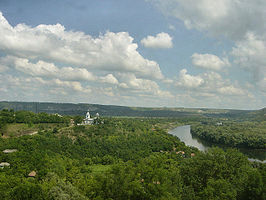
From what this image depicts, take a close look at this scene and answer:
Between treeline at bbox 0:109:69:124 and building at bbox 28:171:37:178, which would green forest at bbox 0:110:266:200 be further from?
building at bbox 28:171:37:178

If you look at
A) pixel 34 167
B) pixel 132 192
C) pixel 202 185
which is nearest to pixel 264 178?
pixel 202 185

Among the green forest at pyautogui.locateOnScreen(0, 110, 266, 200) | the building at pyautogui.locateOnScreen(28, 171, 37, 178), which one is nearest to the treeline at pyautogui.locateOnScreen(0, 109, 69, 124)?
the green forest at pyautogui.locateOnScreen(0, 110, 266, 200)

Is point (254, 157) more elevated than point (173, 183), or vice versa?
point (173, 183)

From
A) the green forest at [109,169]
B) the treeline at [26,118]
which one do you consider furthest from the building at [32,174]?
the treeline at [26,118]

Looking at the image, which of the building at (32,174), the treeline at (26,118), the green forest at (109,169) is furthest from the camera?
the treeline at (26,118)

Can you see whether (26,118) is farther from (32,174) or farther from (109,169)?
(109,169)

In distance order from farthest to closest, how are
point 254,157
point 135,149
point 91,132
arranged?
point 91,132
point 135,149
point 254,157

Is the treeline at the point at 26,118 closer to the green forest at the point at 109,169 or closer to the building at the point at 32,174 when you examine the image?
the green forest at the point at 109,169

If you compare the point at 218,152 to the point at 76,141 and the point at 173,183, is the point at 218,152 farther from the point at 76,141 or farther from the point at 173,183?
the point at 76,141

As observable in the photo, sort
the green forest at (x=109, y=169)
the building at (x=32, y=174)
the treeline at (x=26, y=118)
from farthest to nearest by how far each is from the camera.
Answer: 1. the treeline at (x=26, y=118)
2. the building at (x=32, y=174)
3. the green forest at (x=109, y=169)
